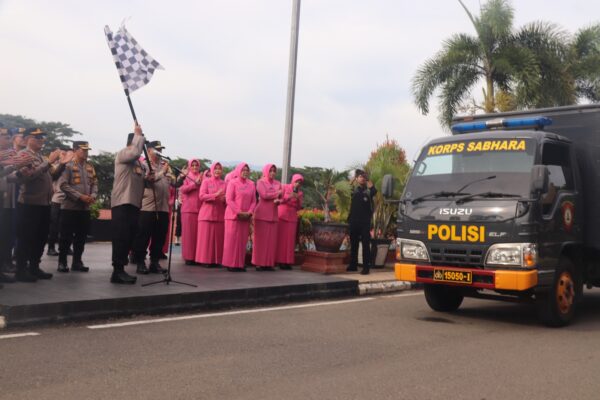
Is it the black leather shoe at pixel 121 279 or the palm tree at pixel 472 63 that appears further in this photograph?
the palm tree at pixel 472 63

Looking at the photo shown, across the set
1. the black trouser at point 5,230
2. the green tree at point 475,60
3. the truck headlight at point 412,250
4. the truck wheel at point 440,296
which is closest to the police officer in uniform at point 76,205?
the black trouser at point 5,230

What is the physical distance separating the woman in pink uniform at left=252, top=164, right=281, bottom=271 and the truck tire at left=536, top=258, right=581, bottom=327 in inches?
213

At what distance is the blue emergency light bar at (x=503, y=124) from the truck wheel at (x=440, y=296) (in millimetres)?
2372

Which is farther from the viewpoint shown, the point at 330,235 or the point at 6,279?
the point at 330,235

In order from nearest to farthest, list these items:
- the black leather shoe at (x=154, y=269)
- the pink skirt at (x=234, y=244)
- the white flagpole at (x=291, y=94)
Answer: the black leather shoe at (x=154, y=269) → the pink skirt at (x=234, y=244) → the white flagpole at (x=291, y=94)

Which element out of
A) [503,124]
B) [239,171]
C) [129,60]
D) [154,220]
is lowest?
[154,220]

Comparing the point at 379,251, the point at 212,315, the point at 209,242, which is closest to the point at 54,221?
the point at 209,242

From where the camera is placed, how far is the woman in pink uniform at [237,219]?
37.6 feet

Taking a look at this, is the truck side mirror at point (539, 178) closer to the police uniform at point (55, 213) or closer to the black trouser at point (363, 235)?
the black trouser at point (363, 235)

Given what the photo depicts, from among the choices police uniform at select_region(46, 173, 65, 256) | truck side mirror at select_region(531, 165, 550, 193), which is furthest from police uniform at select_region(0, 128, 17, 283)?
truck side mirror at select_region(531, 165, 550, 193)

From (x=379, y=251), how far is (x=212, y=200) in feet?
13.1

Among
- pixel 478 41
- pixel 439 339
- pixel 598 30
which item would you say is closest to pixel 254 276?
pixel 439 339

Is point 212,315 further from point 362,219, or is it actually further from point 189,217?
point 362,219

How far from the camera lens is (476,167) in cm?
802
